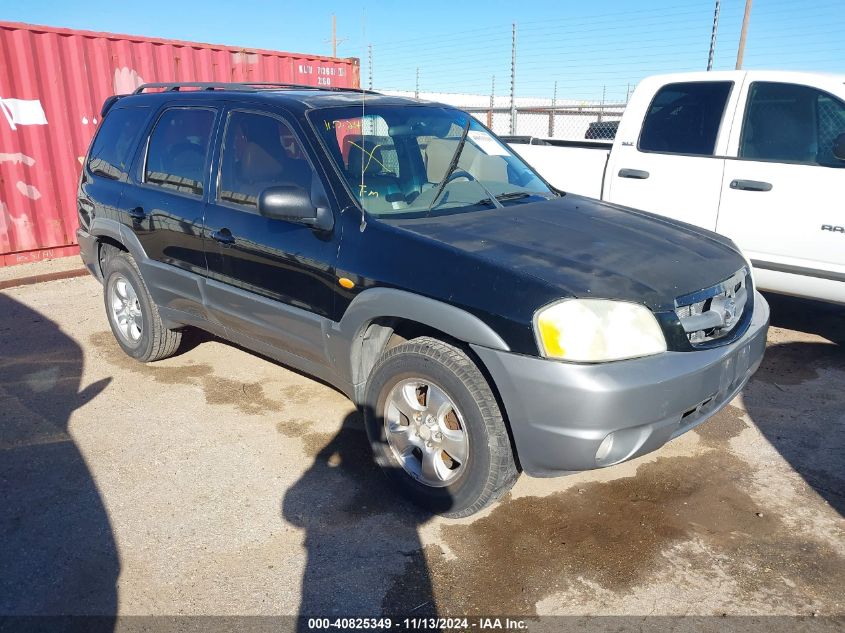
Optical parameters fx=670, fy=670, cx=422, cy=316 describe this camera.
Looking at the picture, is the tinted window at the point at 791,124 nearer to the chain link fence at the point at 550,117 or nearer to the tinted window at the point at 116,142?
the chain link fence at the point at 550,117

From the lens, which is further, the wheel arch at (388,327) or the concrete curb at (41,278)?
the concrete curb at (41,278)

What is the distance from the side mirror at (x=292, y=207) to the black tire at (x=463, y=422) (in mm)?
731

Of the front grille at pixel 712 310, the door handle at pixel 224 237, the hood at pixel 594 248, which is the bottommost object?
the front grille at pixel 712 310

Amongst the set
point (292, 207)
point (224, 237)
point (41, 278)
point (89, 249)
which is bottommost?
point (41, 278)

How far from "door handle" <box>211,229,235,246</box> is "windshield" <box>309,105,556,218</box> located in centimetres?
78

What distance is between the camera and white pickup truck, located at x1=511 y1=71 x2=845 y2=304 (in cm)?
476

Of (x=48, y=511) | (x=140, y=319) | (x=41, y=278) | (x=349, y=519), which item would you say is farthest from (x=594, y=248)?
(x=41, y=278)

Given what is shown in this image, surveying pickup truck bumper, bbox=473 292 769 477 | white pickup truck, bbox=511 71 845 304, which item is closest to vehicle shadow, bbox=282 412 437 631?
pickup truck bumper, bbox=473 292 769 477

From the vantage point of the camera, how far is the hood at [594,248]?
2.73 metres

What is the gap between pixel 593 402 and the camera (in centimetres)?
253

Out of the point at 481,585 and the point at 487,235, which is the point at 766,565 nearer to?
the point at 481,585

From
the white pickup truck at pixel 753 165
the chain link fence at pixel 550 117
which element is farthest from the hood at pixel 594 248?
the chain link fence at pixel 550 117

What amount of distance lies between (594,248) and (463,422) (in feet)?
3.26

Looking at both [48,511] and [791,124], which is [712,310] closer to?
[791,124]
